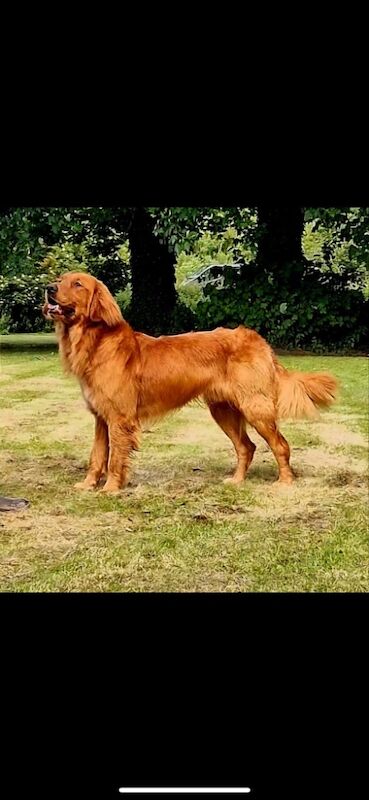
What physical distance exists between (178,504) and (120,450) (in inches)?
12.0

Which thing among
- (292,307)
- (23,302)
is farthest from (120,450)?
(292,307)

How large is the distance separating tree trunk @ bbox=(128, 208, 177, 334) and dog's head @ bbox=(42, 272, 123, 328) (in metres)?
0.10

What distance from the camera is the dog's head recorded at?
2.77 m

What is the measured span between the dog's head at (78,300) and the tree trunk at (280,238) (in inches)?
22.7

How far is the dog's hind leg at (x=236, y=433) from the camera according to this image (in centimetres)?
297

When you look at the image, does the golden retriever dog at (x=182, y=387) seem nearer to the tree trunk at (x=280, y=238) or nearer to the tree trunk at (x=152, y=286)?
the tree trunk at (x=152, y=286)

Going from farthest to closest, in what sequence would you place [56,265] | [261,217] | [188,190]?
1. [56,265]
2. [261,217]
3. [188,190]

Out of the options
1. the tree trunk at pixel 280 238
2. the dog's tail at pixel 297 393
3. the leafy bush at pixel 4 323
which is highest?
the tree trunk at pixel 280 238

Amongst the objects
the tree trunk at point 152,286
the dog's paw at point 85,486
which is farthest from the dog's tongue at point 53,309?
the dog's paw at point 85,486
